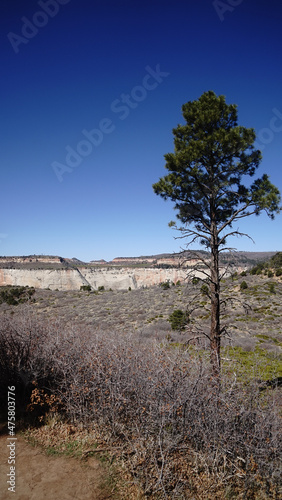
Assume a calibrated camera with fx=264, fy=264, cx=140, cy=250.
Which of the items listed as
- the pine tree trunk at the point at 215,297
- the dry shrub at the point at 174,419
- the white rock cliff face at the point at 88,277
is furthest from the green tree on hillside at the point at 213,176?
the white rock cliff face at the point at 88,277

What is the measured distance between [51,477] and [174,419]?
225 cm

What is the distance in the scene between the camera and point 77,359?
20.9ft

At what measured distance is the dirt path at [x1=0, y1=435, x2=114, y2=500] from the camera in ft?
13.2

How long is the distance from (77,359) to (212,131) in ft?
25.9

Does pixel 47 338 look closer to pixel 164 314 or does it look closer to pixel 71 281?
pixel 164 314

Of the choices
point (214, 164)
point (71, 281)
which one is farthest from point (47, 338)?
point (71, 281)

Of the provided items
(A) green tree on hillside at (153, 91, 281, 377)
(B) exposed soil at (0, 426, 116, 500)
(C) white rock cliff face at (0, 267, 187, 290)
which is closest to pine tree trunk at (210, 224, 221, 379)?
(A) green tree on hillside at (153, 91, 281, 377)

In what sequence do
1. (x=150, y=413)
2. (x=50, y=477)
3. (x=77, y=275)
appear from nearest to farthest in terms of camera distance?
1. (x=50, y=477)
2. (x=150, y=413)
3. (x=77, y=275)

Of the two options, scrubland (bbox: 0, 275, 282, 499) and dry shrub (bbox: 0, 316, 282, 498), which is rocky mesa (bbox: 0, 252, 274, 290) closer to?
scrubland (bbox: 0, 275, 282, 499)

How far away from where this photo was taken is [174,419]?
4680 mm

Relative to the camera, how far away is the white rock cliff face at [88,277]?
83562mm

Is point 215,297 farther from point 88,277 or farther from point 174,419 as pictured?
point 88,277

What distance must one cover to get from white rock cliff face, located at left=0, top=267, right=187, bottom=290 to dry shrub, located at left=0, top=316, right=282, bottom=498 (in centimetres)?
6852

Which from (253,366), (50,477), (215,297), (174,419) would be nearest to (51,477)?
(50,477)
